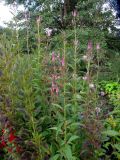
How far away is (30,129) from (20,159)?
8.8 inches

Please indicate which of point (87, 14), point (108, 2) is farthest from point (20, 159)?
point (108, 2)

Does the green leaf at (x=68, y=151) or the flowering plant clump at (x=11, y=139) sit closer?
the green leaf at (x=68, y=151)

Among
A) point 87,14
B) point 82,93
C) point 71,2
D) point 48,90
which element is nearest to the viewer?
point 82,93

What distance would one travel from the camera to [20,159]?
2.64 metres

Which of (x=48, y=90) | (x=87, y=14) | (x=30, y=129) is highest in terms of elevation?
(x=87, y=14)

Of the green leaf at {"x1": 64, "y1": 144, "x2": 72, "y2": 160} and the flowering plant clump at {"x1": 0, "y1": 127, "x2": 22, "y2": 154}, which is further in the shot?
the flowering plant clump at {"x1": 0, "y1": 127, "x2": 22, "y2": 154}

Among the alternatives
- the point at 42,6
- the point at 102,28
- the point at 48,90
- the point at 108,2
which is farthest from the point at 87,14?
the point at 48,90

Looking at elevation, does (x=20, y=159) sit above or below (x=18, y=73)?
below

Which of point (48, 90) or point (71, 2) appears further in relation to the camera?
point (71, 2)

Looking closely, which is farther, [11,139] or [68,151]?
[11,139]

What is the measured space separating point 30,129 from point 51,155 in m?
0.24

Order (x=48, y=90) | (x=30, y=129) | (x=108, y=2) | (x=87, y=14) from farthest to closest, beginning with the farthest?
1. (x=108, y=2)
2. (x=87, y=14)
3. (x=48, y=90)
4. (x=30, y=129)

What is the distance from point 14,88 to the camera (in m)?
2.67

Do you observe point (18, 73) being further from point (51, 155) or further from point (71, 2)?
point (71, 2)
